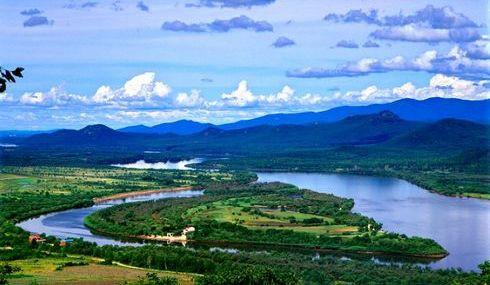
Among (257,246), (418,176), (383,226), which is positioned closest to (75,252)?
(257,246)

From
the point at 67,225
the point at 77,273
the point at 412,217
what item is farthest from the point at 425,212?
the point at 77,273

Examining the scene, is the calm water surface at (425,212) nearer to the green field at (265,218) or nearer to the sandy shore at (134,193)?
the green field at (265,218)

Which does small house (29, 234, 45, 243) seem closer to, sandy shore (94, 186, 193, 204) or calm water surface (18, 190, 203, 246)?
calm water surface (18, 190, 203, 246)

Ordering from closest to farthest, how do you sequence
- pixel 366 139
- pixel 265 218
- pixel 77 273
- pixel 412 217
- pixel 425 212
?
pixel 77 273
pixel 265 218
pixel 412 217
pixel 425 212
pixel 366 139

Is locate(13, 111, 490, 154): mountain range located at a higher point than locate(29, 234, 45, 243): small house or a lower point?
higher

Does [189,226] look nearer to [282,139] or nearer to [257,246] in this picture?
[257,246]

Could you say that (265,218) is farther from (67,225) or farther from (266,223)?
(67,225)

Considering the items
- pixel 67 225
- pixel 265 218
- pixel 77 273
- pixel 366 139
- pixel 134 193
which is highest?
pixel 366 139

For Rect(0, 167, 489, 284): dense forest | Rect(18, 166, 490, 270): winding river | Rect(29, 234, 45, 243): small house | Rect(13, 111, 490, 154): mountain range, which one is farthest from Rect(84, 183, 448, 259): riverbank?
Rect(13, 111, 490, 154): mountain range
